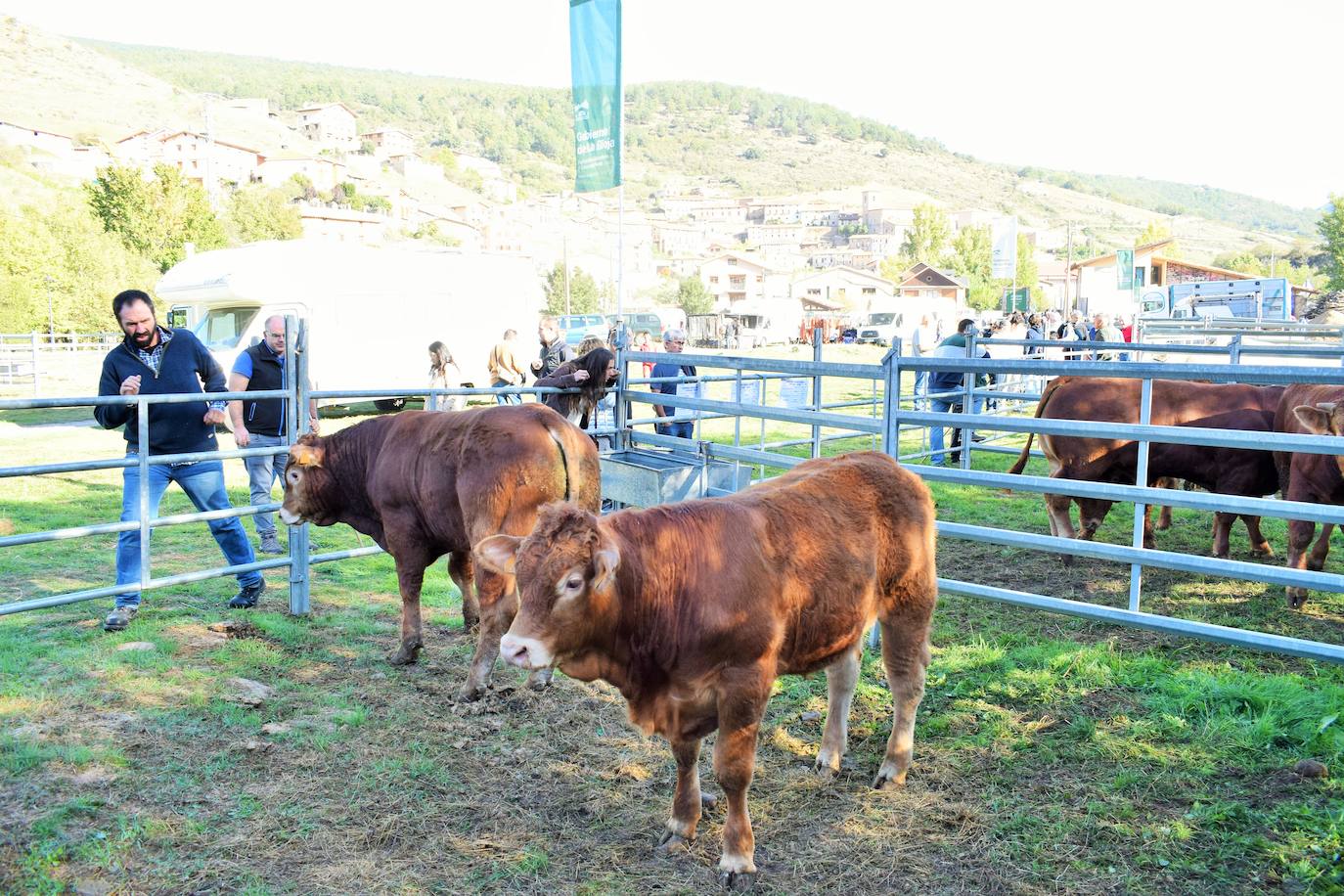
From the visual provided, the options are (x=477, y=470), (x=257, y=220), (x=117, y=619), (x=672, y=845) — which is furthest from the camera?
(x=257, y=220)

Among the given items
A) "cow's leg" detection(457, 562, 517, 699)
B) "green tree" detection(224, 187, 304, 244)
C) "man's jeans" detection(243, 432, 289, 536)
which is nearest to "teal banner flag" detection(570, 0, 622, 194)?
"man's jeans" detection(243, 432, 289, 536)

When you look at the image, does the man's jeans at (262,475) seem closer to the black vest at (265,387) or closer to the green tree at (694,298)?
the black vest at (265,387)

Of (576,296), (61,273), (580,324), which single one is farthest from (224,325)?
(576,296)

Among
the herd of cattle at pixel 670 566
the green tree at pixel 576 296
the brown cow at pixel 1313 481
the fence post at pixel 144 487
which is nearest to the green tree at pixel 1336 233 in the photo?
the green tree at pixel 576 296

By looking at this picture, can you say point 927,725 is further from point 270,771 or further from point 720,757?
point 270,771

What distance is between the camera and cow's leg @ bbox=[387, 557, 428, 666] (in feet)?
18.7

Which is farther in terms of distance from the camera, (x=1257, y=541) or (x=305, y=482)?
(x=1257, y=541)

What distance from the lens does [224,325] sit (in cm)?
2005

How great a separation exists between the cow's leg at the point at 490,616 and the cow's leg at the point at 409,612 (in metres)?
0.54

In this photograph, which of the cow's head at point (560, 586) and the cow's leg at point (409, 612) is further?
the cow's leg at point (409, 612)

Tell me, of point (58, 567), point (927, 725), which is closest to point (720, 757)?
point (927, 725)

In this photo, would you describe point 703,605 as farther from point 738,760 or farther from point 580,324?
point 580,324

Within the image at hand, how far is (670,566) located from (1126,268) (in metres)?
32.7

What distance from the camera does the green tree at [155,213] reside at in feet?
128
